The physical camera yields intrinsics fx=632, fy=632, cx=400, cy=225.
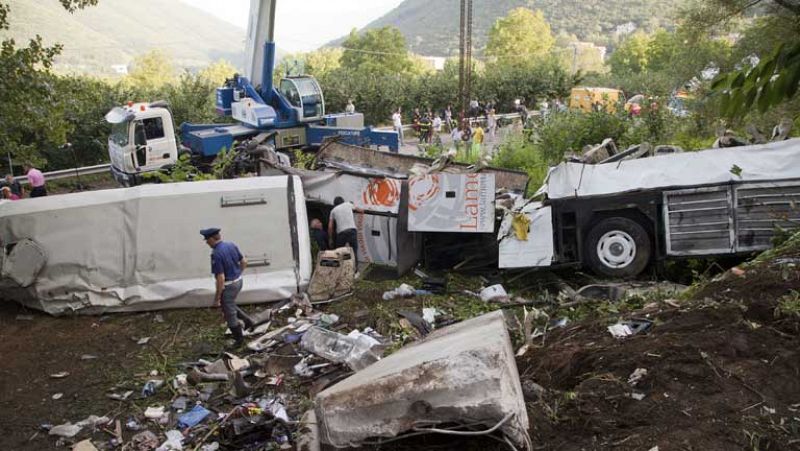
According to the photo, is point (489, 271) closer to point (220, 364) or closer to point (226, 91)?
point (220, 364)

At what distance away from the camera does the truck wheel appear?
8.40 metres

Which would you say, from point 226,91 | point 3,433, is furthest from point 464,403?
point 226,91

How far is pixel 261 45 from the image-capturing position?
1730 cm

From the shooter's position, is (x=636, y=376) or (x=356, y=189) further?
(x=356, y=189)

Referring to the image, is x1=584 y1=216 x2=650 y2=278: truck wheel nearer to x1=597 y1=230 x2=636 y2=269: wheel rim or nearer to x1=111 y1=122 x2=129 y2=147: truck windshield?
x1=597 y1=230 x2=636 y2=269: wheel rim

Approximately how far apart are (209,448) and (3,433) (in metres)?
2.14

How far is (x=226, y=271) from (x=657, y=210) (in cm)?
551

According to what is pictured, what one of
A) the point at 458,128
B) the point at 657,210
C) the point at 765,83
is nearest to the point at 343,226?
the point at 657,210

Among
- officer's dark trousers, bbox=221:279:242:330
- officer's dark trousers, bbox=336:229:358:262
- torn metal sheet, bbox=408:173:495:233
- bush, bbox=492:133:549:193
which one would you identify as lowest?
officer's dark trousers, bbox=221:279:242:330

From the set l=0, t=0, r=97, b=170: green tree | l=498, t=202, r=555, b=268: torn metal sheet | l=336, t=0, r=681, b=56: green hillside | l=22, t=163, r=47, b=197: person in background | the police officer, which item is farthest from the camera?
l=336, t=0, r=681, b=56: green hillside

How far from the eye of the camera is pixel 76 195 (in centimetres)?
886

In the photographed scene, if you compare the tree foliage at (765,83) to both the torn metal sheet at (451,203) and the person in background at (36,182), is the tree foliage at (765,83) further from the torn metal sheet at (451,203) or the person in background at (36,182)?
the person in background at (36,182)

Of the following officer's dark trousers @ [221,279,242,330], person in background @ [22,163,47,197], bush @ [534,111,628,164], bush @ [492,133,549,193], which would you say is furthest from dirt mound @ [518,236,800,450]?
person in background @ [22,163,47,197]

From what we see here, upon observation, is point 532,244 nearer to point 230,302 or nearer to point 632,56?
point 230,302
